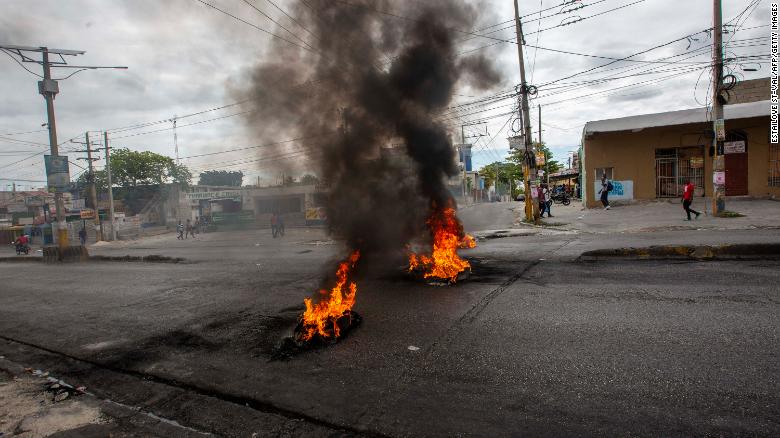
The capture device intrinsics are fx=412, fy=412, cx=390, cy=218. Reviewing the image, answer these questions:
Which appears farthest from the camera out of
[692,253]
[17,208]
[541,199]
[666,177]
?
[17,208]

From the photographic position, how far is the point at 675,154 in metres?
19.3

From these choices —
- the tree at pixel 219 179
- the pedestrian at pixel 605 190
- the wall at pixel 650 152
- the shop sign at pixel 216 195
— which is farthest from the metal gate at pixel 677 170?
the tree at pixel 219 179

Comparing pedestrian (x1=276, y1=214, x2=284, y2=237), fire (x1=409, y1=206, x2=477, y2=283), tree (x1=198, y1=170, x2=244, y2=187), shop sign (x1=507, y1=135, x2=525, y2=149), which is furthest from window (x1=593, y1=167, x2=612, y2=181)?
tree (x1=198, y1=170, x2=244, y2=187)

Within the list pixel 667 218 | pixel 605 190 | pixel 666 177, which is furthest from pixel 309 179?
pixel 666 177

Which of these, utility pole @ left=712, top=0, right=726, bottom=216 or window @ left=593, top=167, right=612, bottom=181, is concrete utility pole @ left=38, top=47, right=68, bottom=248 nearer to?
window @ left=593, top=167, right=612, bottom=181

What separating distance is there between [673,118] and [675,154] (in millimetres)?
1809

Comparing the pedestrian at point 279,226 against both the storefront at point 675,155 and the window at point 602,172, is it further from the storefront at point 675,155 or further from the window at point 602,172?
the window at point 602,172

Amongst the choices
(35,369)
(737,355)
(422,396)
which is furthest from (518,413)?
(35,369)

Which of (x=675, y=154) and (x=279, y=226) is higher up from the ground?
(x=675, y=154)

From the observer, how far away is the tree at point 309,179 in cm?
758

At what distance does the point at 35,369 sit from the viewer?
4.86 metres

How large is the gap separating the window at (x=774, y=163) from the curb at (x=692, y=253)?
12.4 m

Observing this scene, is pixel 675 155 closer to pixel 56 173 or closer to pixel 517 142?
pixel 517 142

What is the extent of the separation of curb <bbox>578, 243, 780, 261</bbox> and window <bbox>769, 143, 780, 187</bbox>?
40.8ft
